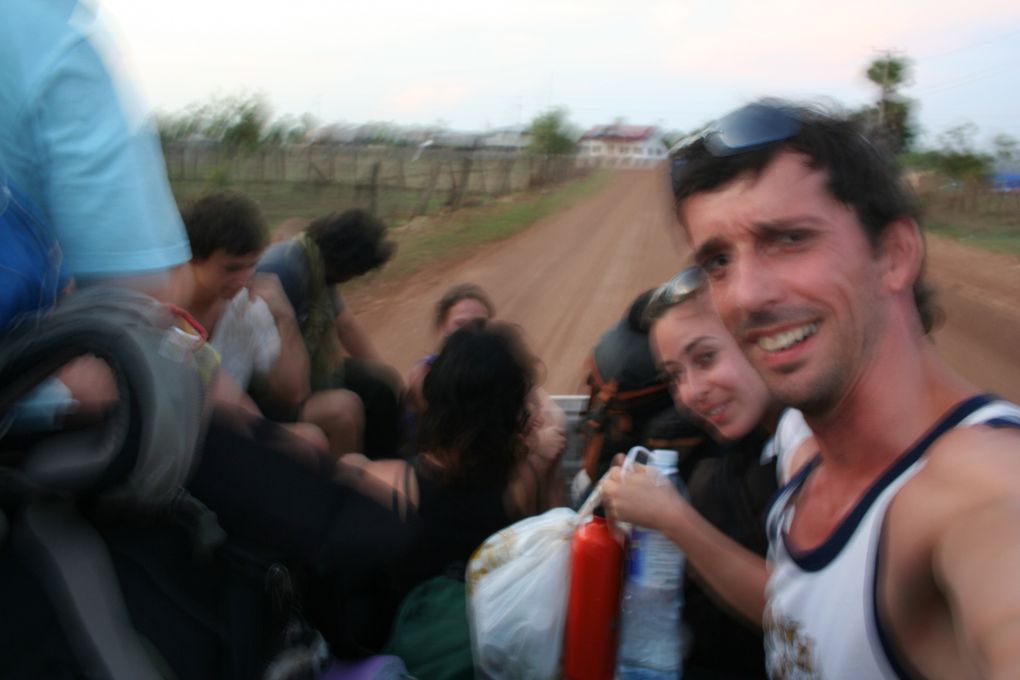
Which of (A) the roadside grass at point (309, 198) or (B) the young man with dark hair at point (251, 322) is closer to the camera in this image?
(B) the young man with dark hair at point (251, 322)

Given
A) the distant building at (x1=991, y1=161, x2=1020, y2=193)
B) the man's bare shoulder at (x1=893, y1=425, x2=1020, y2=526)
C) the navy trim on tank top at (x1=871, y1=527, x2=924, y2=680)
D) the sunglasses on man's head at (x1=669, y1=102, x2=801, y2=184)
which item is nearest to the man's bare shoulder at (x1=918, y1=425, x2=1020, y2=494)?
the man's bare shoulder at (x1=893, y1=425, x2=1020, y2=526)

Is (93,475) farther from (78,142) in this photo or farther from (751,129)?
(751,129)

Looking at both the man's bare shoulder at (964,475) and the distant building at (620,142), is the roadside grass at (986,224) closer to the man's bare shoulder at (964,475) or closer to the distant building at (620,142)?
the man's bare shoulder at (964,475)

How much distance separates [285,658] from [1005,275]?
1835cm

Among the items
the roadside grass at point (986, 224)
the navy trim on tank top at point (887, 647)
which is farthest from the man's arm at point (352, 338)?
the roadside grass at point (986, 224)

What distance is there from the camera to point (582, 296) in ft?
47.0

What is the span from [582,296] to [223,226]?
10868 millimetres

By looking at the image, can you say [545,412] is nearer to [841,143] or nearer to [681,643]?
[681,643]

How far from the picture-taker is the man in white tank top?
119 cm

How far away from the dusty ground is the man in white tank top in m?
5.00

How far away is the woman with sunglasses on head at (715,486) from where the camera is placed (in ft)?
6.37

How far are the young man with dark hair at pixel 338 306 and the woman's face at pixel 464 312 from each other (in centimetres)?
43

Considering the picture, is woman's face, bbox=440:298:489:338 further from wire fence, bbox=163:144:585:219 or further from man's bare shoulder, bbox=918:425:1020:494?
wire fence, bbox=163:144:585:219

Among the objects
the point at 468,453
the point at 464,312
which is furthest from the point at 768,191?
the point at 464,312
